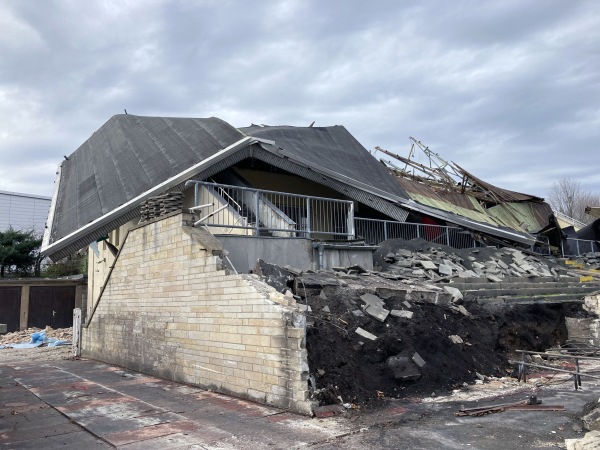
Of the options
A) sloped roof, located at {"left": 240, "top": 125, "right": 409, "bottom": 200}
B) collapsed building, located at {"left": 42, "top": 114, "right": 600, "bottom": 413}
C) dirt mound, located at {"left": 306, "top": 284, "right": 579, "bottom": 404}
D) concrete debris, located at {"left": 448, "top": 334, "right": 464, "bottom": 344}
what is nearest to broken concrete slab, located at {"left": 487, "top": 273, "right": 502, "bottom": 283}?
collapsed building, located at {"left": 42, "top": 114, "right": 600, "bottom": 413}

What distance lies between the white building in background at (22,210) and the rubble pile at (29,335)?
69.0 feet

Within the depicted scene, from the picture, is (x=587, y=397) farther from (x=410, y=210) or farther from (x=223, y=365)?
(x=410, y=210)

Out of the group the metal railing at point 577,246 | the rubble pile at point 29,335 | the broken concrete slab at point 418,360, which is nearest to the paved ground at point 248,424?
the broken concrete slab at point 418,360

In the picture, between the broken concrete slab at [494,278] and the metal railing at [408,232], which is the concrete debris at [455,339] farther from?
the metal railing at [408,232]

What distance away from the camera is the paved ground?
5.27m

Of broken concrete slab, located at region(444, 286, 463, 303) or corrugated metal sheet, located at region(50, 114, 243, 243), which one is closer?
broken concrete slab, located at region(444, 286, 463, 303)

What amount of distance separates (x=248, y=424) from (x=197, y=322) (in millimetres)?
3210

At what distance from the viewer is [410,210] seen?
15.8m

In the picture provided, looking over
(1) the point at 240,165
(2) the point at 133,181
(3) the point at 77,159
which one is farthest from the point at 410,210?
(3) the point at 77,159

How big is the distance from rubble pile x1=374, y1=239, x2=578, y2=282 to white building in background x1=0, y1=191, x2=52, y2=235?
35320 mm

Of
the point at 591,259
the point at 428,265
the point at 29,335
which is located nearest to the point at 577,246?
the point at 591,259

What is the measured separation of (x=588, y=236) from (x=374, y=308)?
23.3m

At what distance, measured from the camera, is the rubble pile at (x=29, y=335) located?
18984mm

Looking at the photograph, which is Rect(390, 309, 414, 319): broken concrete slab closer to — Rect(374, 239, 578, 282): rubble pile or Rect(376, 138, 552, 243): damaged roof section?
Rect(374, 239, 578, 282): rubble pile
